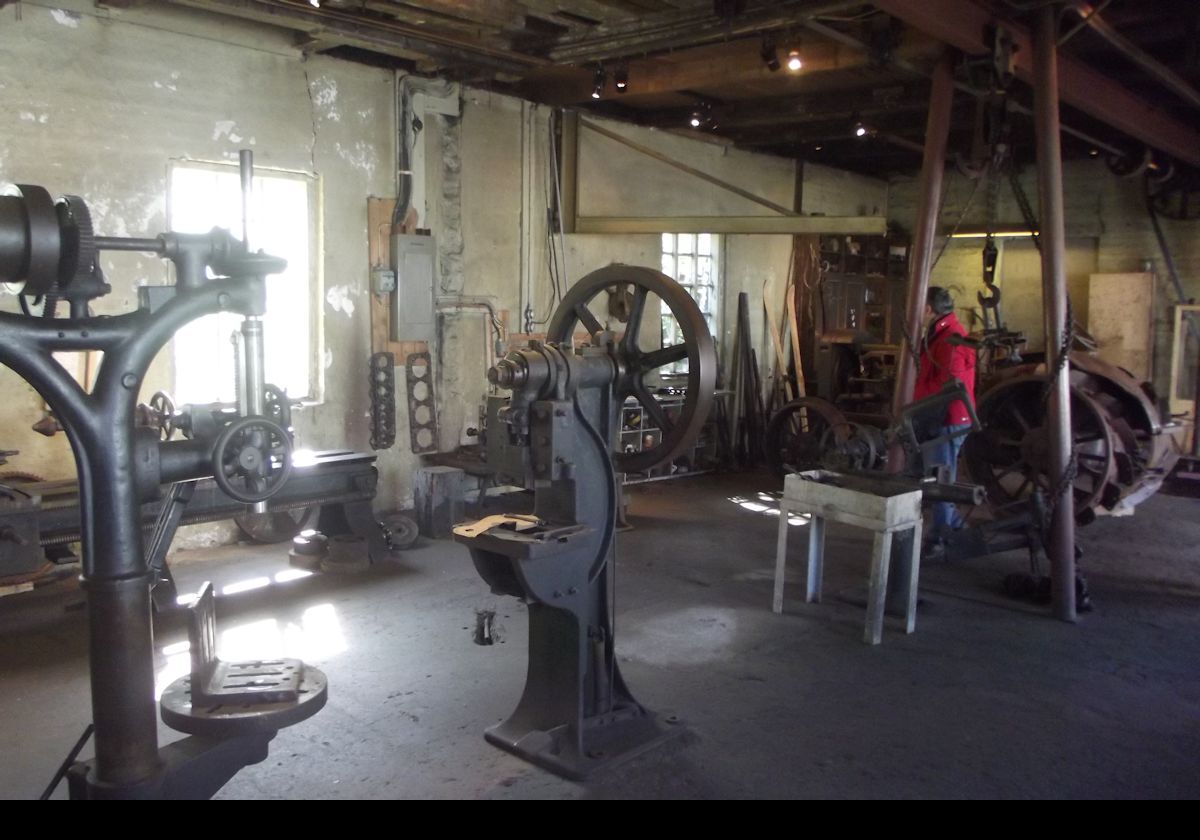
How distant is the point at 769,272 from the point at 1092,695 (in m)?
6.08

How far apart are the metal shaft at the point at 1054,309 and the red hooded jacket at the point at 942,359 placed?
2.45ft

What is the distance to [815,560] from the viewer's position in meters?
4.68

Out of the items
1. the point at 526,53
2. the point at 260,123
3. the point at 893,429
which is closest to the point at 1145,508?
the point at 893,429

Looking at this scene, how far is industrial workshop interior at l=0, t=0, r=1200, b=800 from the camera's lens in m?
2.30

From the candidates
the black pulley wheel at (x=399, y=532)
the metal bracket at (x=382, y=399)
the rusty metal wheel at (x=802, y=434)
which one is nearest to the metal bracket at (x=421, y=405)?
the metal bracket at (x=382, y=399)

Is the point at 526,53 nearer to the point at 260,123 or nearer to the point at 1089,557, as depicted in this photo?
the point at 260,123

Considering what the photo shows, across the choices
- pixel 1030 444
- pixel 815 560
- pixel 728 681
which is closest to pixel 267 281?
pixel 815 560

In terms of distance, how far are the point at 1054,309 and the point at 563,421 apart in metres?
2.95

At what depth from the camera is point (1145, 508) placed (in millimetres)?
7293

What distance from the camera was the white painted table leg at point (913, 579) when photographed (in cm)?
428

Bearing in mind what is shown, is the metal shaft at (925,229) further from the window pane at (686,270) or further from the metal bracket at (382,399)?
the window pane at (686,270)

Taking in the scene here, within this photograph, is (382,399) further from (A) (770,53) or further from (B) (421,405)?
(A) (770,53)

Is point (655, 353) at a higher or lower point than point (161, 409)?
higher

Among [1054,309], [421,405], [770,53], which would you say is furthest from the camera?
[421,405]
